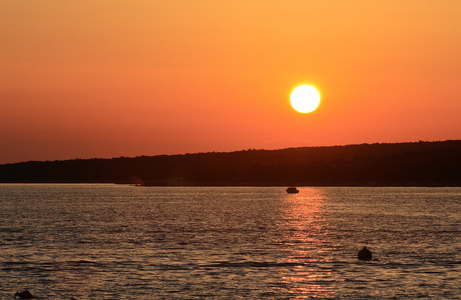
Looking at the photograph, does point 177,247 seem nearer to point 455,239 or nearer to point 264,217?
point 455,239

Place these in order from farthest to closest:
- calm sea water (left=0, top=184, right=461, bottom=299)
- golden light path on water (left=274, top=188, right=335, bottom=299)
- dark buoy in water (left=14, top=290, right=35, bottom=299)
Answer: golden light path on water (left=274, top=188, right=335, bottom=299), calm sea water (left=0, top=184, right=461, bottom=299), dark buoy in water (left=14, top=290, right=35, bottom=299)

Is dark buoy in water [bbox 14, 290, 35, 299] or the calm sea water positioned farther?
the calm sea water

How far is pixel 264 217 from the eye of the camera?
4675 inches

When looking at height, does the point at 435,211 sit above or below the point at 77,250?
above

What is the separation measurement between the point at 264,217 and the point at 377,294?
7646cm

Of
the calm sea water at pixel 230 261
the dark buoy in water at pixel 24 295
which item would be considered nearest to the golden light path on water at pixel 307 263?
the calm sea water at pixel 230 261

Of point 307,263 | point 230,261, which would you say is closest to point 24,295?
point 230,261

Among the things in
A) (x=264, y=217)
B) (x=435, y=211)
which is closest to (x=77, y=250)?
(x=264, y=217)

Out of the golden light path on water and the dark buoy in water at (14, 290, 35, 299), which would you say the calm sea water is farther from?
the dark buoy in water at (14, 290, 35, 299)

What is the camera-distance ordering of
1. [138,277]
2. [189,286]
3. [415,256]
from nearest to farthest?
[189,286] < [138,277] < [415,256]

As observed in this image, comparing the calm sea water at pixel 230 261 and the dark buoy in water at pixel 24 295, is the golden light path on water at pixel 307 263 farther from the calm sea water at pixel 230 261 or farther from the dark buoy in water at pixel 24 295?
the dark buoy in water at pixel 24 295

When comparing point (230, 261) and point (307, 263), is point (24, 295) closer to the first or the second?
point (230, 261)

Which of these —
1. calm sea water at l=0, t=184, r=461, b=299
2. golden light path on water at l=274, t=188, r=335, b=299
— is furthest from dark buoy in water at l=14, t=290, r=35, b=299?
golden light path on water at l=274, t=188, r=335, b=299

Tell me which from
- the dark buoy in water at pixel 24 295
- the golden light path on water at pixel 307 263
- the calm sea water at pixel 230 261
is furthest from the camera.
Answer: the golden light path on water at pixel 307 263
